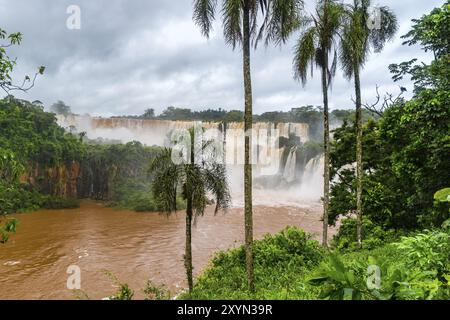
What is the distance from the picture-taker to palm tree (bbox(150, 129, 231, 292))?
28.7 ft

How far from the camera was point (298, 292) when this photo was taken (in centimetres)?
487

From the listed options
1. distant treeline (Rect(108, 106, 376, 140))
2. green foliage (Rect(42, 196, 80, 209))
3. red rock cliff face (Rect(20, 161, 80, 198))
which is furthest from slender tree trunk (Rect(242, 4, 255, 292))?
distant treeline (Rect(108, 106, 376, 140))

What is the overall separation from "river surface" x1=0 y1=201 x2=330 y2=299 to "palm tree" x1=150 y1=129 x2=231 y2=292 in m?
2.71

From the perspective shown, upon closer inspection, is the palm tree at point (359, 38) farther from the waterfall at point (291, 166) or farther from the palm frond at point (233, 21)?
the waterfall at point (291, 166)

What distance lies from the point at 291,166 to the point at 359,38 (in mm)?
31856

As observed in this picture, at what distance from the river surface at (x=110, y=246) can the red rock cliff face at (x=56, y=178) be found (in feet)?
17.3

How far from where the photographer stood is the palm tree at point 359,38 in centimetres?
1001

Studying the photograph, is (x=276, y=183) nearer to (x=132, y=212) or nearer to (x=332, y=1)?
(x=132, y=212)

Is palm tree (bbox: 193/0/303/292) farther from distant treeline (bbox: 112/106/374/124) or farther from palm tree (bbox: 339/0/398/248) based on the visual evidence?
distant treeline (bbox: 112/106/374/124)

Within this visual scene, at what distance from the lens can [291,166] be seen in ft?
135

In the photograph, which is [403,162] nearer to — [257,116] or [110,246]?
[110,246]

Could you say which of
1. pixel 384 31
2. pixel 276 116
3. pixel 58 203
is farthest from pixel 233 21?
pixel 276 116
